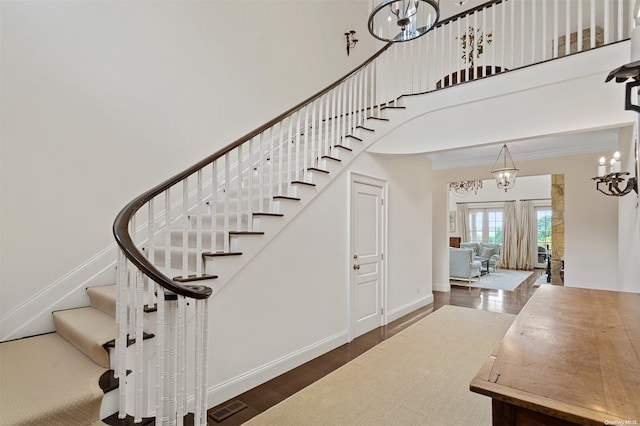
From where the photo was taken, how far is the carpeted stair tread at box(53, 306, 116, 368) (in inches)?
77.6

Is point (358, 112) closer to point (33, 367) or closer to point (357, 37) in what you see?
point (357, 37)

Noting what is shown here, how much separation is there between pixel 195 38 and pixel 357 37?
359 cm

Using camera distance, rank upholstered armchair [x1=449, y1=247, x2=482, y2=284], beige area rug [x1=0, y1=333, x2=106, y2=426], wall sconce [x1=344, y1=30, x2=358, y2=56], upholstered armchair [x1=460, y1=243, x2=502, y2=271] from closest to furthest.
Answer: beige area rug [x1=0, y1=333, x2=106, y2=426], wall sconce [x1=344, y1=30, x2=358, y2=56], upholstered armchair [x1=449, y1=247, x2=482, y2=284], upholstered armchair [x1=460, y1=243, x2=502, y2=271]

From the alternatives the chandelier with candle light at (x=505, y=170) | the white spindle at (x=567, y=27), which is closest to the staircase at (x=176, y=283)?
the white spindle at (x=567, y=27)

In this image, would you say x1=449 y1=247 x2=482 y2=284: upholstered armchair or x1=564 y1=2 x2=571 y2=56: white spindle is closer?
x1=564 y1=2 x2=571 y2=56: white spindle

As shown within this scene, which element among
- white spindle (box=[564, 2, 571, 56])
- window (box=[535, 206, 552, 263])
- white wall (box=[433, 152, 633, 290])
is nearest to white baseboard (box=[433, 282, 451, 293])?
white wall (box=[433, 152, 633, 290])

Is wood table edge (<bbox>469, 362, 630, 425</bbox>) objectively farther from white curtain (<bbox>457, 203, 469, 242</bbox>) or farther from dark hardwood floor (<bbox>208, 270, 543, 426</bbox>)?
white curtain (<bbox>457, 203, 469, 242</bbox>)

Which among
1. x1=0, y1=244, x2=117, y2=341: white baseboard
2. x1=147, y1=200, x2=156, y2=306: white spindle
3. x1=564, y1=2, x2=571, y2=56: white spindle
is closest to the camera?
x1=147, y1=200, x2=156, y2=306: white spindle

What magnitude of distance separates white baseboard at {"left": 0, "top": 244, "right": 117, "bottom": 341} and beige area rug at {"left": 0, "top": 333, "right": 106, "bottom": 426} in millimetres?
243

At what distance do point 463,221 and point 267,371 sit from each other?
457 inches

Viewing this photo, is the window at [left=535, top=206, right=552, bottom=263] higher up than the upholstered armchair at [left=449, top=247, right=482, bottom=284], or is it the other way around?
the window at [left=535, top=206, right=552, bottom=263]

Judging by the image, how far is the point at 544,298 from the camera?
82.7 inches

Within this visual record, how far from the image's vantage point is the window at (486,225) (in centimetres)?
1210

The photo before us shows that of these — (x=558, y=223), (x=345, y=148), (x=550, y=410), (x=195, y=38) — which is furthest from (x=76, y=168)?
(x=558, y=223)
